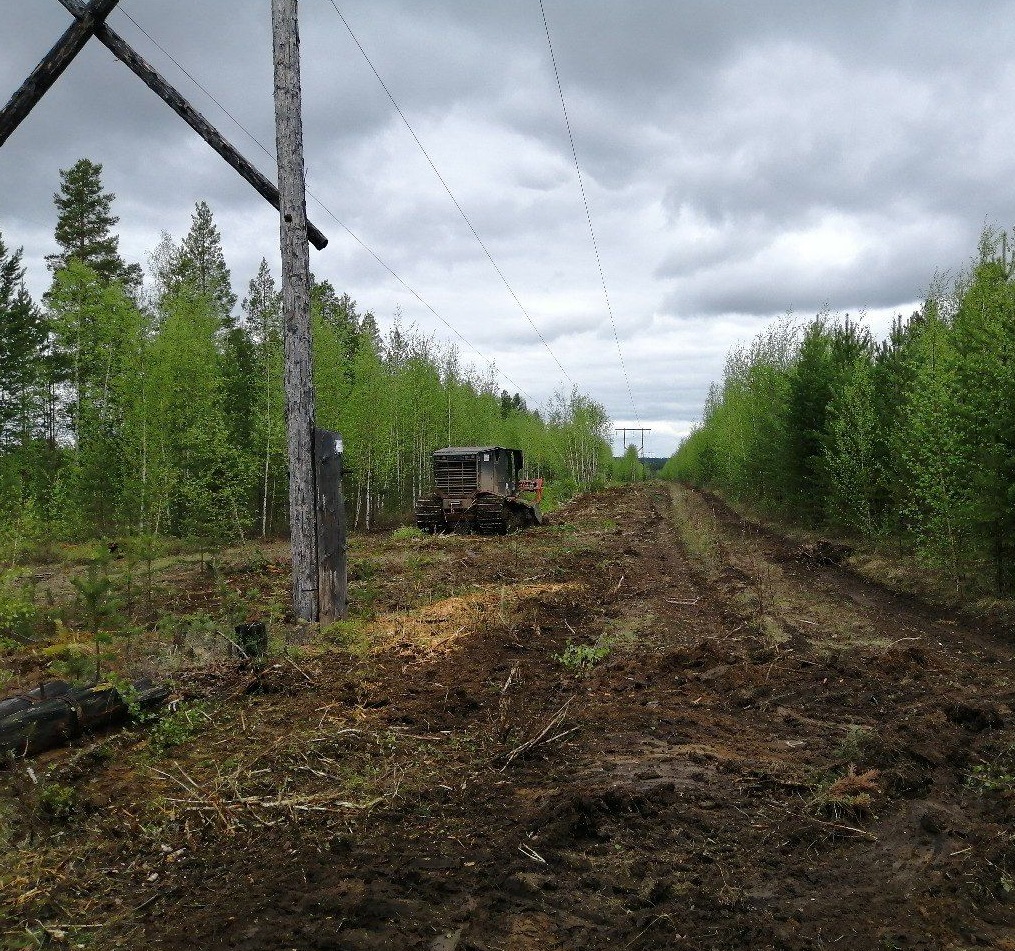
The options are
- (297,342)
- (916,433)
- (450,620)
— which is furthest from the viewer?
(916,433)

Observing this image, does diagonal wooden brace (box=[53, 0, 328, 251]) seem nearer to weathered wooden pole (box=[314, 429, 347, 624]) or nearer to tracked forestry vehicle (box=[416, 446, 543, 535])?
weathered wooden pole (box=[314, 429, 347, 624])

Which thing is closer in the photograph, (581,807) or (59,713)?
(581,807)

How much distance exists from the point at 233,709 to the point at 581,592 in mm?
7587

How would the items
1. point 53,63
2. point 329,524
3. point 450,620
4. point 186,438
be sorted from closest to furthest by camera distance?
point 53,63 < point 329,524 < point 450,620 < point 186,438

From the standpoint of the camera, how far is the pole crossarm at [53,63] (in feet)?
26.2

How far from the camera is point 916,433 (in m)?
13.1

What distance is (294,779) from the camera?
4.92 metres

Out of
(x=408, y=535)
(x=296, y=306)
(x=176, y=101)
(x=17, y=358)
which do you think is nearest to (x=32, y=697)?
(x=296, y=306)

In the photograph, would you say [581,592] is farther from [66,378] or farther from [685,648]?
[66,378]

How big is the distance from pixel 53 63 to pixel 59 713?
6.98 meters

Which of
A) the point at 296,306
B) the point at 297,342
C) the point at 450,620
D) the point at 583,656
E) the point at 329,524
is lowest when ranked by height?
the point at 583,656

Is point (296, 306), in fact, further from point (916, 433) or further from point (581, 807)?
point (916, 433)

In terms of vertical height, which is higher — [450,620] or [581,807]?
[450,620]

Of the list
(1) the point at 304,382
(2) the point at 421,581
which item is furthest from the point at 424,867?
(2) the point at 421,581
